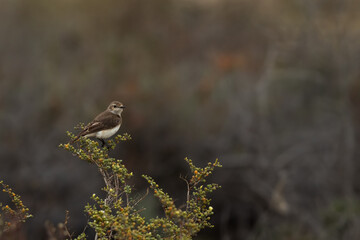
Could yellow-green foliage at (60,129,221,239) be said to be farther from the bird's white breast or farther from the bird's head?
the bird's head

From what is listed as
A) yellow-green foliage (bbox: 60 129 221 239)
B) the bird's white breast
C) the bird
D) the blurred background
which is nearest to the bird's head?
the bird

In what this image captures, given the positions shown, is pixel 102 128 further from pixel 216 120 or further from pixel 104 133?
pixel 216 120

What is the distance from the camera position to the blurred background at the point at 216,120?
14.8 m

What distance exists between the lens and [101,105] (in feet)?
57.4

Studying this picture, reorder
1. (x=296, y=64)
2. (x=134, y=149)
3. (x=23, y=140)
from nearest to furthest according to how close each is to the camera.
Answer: (x=23, y=140) → (x=134, y=149) → (x=296, y=64)

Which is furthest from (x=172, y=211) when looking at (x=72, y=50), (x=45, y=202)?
(x=72, y=50)

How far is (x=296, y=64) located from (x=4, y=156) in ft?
32.8

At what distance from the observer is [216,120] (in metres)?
18.0

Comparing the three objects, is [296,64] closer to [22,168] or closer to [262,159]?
[262,159]

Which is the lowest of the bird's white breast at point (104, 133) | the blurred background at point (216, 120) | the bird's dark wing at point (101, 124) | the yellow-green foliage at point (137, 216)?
the yellow-green foliage at point (137, 216)

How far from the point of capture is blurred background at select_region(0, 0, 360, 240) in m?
14.8

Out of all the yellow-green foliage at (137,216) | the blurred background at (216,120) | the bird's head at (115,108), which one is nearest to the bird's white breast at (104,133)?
the bird's head at (115,108)

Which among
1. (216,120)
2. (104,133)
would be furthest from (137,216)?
(216,120)

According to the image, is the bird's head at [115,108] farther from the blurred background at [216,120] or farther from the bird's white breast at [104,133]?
the blurred background at [216,120]
